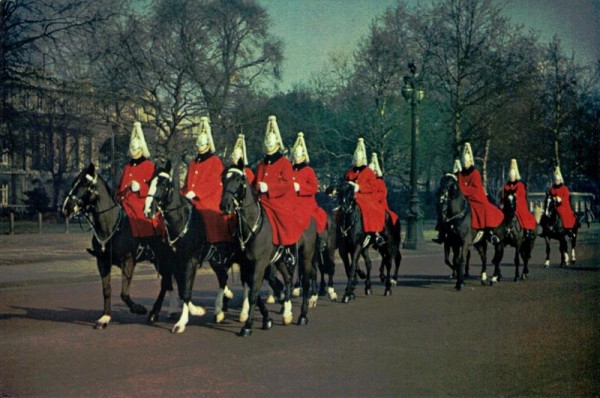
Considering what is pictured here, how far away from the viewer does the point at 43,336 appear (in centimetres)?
1091

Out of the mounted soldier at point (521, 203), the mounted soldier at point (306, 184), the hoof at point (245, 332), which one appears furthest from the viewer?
the mounted soldier at point (521, 203)

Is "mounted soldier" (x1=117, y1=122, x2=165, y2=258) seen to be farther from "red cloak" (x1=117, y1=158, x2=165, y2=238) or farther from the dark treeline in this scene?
the dark treeline

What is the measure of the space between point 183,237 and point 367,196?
16.0 feet

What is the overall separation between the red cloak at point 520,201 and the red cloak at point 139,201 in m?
9.93

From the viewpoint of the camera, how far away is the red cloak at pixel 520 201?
63.6 ft

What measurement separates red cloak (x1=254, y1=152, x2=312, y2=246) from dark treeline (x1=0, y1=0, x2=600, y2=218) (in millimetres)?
16528

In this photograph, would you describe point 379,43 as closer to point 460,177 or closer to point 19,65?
point 19,65

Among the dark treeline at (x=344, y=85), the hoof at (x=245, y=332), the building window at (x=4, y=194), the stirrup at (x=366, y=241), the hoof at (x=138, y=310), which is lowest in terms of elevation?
the hoof at (x=245, y=332)

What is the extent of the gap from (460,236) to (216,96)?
72.2 feet

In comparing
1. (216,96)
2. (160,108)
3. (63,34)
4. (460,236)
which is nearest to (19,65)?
(63,34)

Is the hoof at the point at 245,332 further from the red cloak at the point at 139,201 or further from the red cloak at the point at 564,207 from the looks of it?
the red cloak at the point at 564,207

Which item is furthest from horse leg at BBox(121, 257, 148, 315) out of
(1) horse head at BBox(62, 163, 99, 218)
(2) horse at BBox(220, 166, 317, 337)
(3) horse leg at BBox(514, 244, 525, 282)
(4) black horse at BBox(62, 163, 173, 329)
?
(3) horse leg at BBox(514, 244, 525, 282)

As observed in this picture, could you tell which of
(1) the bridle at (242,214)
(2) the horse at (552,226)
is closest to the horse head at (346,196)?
(1) the bridle at (242,214)

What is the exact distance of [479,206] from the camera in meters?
17.7
